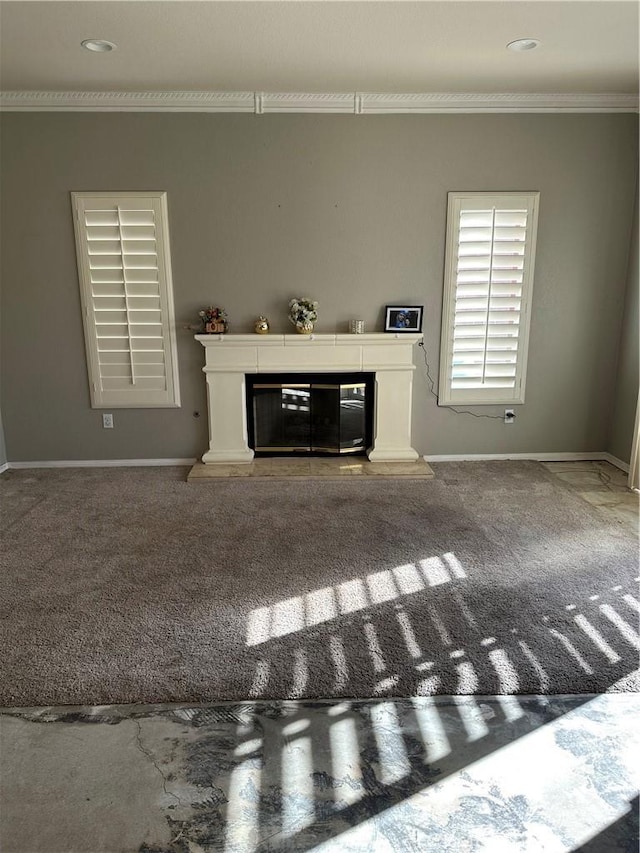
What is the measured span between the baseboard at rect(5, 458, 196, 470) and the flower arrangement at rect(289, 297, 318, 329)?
56.1 inches

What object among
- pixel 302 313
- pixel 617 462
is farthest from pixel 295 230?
pixel 617 462

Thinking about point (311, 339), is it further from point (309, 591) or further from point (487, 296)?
point (309, 591)

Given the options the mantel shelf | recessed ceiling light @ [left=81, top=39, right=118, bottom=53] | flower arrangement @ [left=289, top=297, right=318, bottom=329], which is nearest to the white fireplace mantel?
→ the mantel shelf

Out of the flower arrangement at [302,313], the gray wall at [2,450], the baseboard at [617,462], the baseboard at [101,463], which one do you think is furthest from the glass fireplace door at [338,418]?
the gray wall at [2,450]

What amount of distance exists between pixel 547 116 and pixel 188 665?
4398mm

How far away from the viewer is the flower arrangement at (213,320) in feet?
14.6

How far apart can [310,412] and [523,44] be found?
2.75 metres

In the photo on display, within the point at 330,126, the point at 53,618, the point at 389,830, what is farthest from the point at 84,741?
the point at 330,126

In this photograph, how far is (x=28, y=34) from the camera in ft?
10.2

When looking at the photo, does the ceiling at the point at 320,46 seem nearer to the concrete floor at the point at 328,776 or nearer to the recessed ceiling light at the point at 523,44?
the recessed ceiling light at the point at 523,44

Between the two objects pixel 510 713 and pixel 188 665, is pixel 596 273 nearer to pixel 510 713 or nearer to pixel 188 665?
pixel 510 713

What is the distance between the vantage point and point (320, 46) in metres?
3.28

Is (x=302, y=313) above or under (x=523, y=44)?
under

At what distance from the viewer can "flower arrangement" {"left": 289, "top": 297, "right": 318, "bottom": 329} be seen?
443 centimetres
